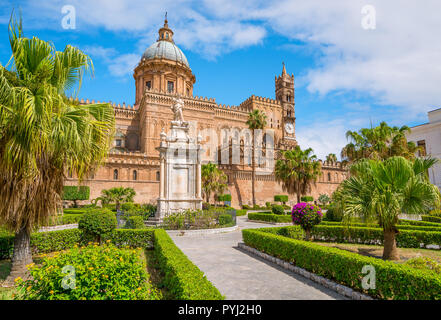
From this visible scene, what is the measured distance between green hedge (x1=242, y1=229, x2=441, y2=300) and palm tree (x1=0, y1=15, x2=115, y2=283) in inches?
264

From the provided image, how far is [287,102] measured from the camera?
7031 cm

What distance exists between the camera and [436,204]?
29.1ft

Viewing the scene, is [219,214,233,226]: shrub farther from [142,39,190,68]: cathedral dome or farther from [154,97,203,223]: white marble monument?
[142,39,190,68]: cathedral dome

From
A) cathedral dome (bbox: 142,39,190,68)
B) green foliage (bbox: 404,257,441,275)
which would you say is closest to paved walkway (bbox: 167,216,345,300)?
green foliage (bbox: 404,257,441,275)

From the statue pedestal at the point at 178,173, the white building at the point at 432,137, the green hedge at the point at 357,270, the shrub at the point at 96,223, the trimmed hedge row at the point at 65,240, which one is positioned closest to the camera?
the green hedge at the point at 357,270

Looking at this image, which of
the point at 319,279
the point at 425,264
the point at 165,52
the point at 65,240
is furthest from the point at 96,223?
the point at 165,52

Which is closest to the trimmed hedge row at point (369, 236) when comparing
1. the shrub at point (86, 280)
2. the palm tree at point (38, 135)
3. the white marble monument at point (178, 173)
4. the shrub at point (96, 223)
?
the white marble monument at point (178, 173)

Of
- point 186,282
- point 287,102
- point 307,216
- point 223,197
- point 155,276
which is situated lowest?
point 155,276

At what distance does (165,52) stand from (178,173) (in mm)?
45314

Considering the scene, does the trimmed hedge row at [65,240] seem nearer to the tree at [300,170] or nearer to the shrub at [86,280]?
the shrub at [86,280]

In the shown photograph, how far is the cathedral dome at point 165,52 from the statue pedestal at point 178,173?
138 ft

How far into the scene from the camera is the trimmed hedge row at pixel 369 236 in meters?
12.0

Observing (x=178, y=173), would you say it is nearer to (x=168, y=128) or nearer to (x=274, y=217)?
(x=274, y=217)
